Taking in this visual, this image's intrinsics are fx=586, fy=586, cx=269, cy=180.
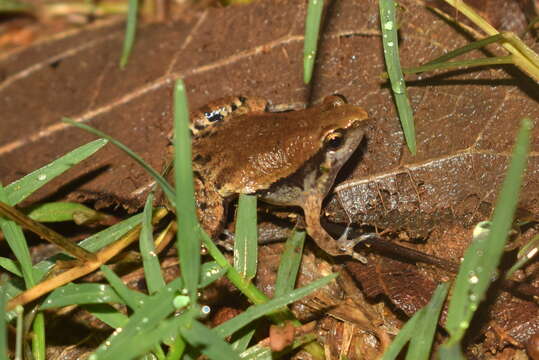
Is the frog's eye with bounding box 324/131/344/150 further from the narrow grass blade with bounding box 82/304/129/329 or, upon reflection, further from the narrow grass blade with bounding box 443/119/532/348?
the narrow grass blade with bounding box 82/304/129/329

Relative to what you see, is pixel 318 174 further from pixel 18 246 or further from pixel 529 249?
pixel 18 246

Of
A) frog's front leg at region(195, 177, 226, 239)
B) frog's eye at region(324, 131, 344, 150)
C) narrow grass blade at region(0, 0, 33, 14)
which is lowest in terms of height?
frog's eye at region(324, 131, 344, 150)

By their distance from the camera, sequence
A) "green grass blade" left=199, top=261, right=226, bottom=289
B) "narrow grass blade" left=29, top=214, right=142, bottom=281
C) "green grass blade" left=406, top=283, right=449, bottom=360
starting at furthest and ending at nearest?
"narrow grass blade" left=29, top=214, right=142, bottom=281
"green grass blade" left=199, top=261, right=226, bottom=289
"green grass blade" left=406, top=283, right=449, bottom=360

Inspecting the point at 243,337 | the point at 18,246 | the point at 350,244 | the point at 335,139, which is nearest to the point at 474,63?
the point at 335,139

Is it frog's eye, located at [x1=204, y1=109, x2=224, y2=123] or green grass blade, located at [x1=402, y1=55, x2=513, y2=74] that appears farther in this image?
frog's eye, located at [x1=204, y1=109, x2=224, y2=123]

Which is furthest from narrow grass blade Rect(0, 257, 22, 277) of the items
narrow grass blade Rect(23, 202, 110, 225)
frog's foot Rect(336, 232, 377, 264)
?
frog's foot Rect(336, 232, 377, 264)

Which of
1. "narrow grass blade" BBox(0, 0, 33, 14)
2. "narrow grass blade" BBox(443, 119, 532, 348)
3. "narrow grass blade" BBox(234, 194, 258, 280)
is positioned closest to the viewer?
"narrow grass blade" BBox(443, 119, 532, 348)

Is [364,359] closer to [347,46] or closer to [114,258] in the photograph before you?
[114,258]
